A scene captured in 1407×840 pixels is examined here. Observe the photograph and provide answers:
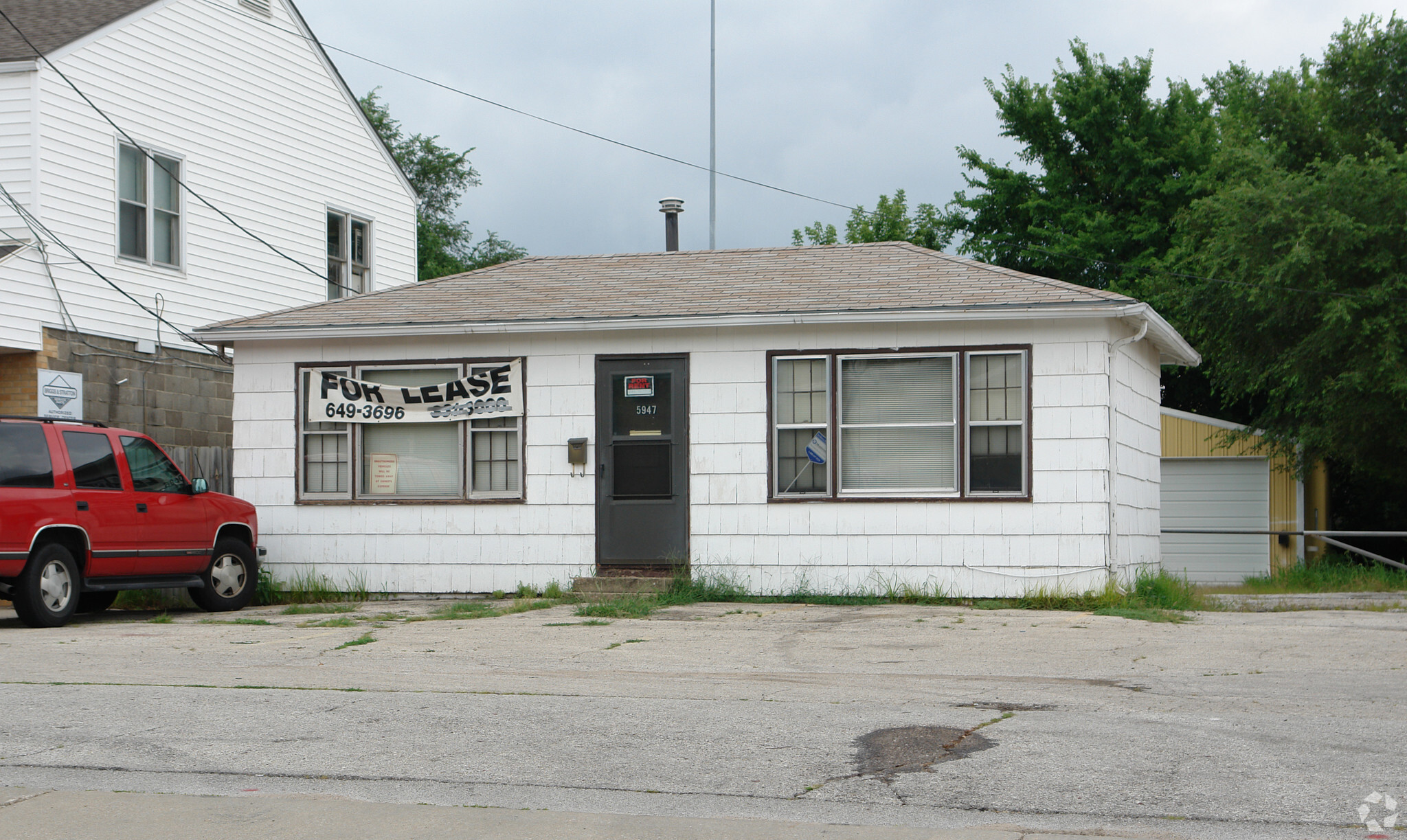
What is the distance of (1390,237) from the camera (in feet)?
64.2

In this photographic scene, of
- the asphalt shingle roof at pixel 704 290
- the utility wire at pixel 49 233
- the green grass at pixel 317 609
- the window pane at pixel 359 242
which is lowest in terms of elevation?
the green grass at pixel 317 609

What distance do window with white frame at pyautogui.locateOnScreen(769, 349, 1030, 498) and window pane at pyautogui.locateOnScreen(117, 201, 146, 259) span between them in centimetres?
969

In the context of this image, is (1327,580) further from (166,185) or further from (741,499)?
(166,185)

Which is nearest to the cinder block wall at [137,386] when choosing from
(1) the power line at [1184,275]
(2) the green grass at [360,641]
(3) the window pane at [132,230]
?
(3) the window pane at [132,230]

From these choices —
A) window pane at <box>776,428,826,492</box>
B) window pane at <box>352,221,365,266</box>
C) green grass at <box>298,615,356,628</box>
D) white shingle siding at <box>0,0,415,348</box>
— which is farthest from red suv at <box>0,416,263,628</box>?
window pane at <box>352,221,365,266</box>

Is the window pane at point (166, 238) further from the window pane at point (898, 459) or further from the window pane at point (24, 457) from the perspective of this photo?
the window pane at point (898, 459)

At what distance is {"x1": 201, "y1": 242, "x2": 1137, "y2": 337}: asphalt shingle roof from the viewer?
44.2 feet

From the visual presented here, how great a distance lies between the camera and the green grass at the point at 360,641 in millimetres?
10211

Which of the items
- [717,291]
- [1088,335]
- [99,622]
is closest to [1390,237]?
[1088,335]

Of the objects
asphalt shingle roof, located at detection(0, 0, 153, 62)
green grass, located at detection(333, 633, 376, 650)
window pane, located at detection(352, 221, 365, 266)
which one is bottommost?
green grass, located at detection(333, 633, 376, 650)

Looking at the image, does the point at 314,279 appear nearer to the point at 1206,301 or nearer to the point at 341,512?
the point at 341,512

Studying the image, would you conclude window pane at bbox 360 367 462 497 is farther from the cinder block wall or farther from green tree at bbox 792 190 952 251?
green tree at bbox 792 190 952 251

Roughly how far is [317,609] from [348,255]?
10292mm

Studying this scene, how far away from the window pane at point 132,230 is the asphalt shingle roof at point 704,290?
3.99 metres
